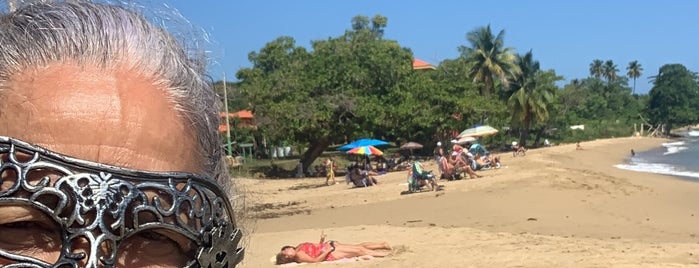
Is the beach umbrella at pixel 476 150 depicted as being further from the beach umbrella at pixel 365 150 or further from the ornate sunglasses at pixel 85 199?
the ornate sunglasses at pixel 85 199

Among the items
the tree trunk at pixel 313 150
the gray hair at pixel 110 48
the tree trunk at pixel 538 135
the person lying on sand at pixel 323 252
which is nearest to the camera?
the gray hair at pixel 110 48

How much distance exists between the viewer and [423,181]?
64.1ft

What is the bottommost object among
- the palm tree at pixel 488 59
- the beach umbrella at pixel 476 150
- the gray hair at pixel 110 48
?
the beach umbrella at pixel 476 150

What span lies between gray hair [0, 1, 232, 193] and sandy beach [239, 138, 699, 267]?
344cm

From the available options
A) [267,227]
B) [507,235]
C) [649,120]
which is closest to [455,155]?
[267,227]

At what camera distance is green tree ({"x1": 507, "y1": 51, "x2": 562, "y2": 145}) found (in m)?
50.0

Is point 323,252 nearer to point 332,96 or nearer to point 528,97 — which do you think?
point 332,96

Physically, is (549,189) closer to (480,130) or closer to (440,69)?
(480,130)

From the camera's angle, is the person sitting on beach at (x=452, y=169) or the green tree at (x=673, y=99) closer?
the person sitting on beach at (x=452, y=169)

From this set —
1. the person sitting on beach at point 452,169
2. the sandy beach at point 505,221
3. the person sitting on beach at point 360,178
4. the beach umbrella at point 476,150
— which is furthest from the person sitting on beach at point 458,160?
the beach umbrella at point 476,150

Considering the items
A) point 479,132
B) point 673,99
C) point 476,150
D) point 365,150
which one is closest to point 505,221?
point 365,150

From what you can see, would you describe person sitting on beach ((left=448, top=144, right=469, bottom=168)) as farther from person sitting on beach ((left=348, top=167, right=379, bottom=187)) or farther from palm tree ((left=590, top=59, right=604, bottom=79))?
palm tree ((left=590, top=59, right=604, bottom=79))

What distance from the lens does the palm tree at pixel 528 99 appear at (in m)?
50.0

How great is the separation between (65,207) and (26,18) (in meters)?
0.41
